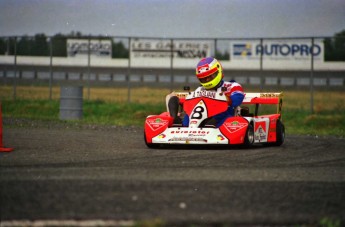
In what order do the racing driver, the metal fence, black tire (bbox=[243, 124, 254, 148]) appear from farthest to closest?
the metal fence < the racing driver < black tire (bbox=[243, 124, 254, 148])

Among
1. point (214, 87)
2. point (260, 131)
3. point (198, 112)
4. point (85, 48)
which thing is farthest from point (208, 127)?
point (85, 48)

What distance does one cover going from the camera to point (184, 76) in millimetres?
51531

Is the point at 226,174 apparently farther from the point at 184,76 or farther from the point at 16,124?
the point at 184,76

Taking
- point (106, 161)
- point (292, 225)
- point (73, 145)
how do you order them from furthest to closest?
point (73, 145)
point (106, 161)
point (292, 225)

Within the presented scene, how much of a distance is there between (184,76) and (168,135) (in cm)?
3801

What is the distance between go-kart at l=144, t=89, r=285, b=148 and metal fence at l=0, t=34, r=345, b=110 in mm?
10169

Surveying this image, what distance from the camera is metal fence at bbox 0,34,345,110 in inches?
1113

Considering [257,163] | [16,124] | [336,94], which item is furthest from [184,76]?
[257,163]

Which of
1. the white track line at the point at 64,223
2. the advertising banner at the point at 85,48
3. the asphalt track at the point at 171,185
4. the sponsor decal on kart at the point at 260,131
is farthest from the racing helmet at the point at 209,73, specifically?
the advertising banner at the point at 85,48

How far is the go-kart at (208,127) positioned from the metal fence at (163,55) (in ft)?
33.4

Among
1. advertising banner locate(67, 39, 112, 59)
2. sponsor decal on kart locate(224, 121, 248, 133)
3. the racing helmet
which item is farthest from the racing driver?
advertising banner locate(67, 39, 112, 59)

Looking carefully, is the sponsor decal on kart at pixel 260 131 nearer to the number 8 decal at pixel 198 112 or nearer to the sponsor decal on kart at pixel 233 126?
the sponsor decal on kart at pixel 233 126

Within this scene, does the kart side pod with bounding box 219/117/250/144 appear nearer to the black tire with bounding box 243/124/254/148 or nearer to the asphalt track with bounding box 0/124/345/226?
the black tire with bounding box 243/124/254/148

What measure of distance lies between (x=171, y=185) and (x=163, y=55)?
30.8 metres
